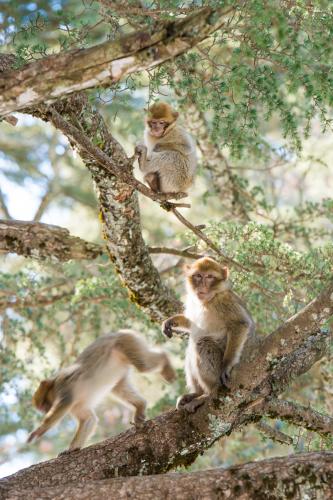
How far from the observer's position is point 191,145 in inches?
286

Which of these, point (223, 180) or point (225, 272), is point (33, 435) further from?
point (223, 180)

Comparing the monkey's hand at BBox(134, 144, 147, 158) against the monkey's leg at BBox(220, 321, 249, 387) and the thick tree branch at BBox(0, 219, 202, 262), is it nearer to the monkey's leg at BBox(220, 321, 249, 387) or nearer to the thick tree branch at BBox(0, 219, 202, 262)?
the thick tree branch at BBox(0, 219, 202, 262)

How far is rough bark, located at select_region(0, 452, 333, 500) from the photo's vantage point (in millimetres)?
3910

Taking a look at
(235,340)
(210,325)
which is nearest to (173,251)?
(210,325)

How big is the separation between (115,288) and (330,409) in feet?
8.63

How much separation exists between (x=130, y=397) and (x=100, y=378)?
1.20 feet

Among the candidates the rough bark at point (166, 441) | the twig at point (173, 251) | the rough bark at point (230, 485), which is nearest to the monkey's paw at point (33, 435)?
the rough bark at point (166, 441)

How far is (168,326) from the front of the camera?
6438 mm

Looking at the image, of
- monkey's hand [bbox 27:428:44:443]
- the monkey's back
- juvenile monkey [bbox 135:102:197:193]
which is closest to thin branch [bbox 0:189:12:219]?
the monkey's back

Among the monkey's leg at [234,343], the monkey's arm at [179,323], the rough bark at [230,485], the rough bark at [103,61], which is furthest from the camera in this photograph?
the monkey's arm at [179,323]

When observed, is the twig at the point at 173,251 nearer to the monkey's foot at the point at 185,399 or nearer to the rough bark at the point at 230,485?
the monkey's foot at the point at 185,399

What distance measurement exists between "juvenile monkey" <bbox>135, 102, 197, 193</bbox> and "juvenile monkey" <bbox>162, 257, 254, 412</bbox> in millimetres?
979

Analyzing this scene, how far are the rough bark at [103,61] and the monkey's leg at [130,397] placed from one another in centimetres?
→ 424

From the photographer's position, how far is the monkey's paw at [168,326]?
635 centimetres
